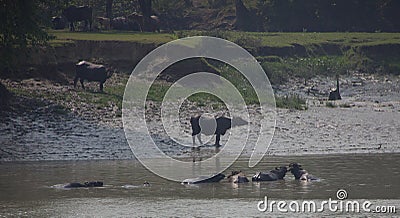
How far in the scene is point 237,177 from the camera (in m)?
19.6

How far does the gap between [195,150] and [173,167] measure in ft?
10.1

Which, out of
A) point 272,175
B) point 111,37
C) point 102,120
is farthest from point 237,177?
point 111,37

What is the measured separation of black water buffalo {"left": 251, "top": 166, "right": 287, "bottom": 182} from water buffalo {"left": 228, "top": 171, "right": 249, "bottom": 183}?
255 mm

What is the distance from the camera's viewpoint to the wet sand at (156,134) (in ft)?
78.7

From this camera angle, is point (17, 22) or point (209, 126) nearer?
point (209, 126)

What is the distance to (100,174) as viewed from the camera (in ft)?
68.2

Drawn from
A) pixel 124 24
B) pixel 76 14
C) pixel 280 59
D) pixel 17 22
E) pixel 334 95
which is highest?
pixel 76 14

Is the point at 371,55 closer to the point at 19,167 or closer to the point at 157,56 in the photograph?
the point at 157,56

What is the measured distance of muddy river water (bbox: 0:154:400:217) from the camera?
54.2 ft

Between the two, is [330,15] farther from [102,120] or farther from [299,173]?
[299,173]

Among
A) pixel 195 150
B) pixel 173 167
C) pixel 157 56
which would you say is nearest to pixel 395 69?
pixel 157 56

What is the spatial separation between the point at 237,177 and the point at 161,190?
5.82 ft

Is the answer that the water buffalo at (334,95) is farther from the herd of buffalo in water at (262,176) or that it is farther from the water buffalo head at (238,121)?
the herd of buffalo in water at (262,176)

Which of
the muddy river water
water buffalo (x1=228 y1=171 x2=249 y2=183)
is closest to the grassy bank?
the muddy river water
